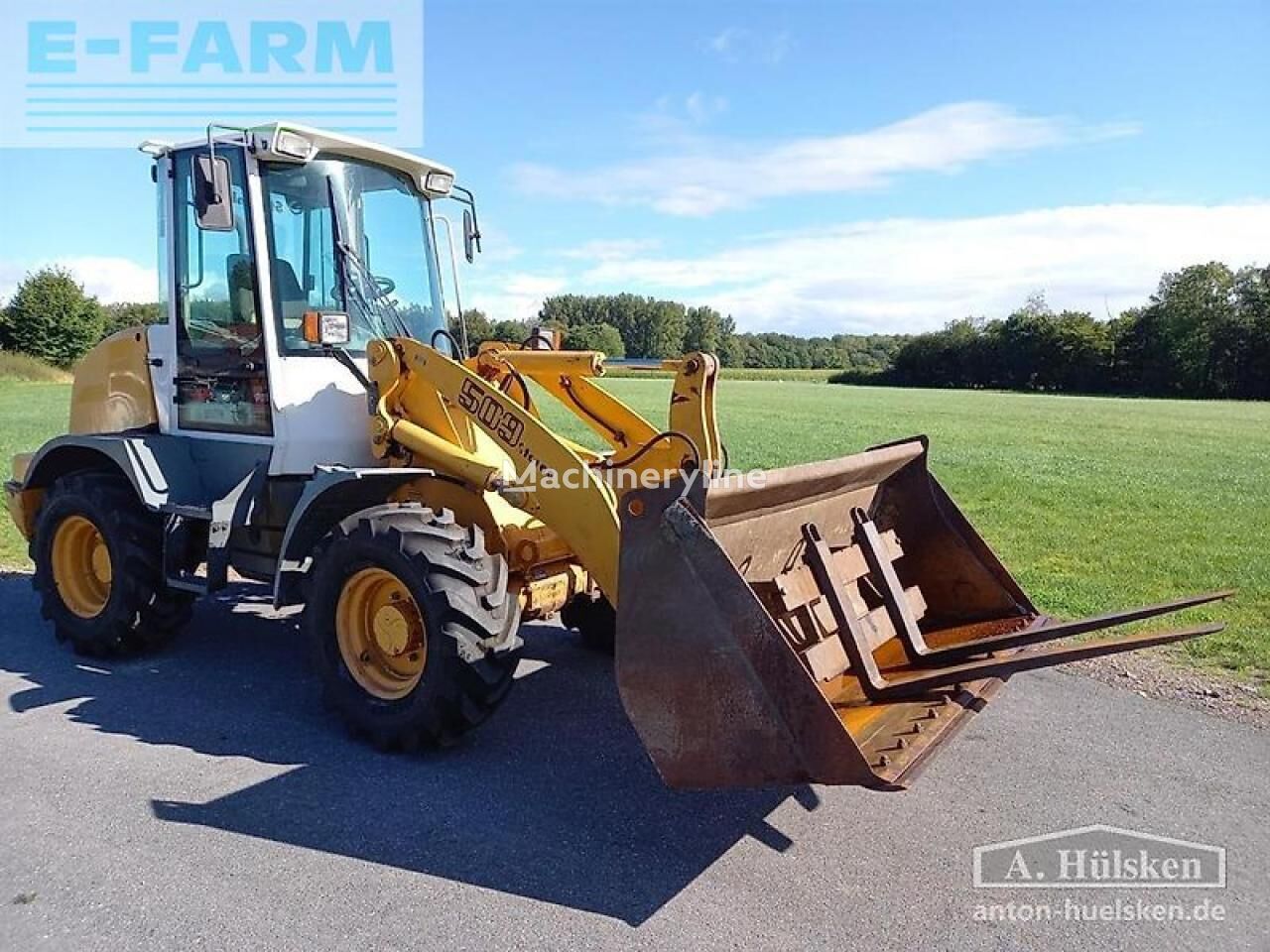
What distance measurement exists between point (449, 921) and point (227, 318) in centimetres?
375

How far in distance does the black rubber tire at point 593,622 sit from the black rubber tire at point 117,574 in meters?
2.32

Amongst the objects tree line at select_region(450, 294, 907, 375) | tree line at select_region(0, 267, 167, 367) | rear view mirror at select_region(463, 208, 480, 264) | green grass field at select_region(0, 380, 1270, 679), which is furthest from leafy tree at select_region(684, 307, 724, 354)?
rear view mirror at select_region(463, 208, 480, 264)

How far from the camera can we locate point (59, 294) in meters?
45.4

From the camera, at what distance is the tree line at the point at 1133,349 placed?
63156 millimetres

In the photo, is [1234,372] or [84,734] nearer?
[84,734]

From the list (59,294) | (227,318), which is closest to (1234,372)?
(59,294)

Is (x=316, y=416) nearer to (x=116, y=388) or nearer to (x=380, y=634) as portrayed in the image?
(x=380, y=634)

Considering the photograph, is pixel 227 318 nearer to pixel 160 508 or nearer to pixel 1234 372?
pixel 160 508

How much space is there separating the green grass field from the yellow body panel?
3277 millimetres

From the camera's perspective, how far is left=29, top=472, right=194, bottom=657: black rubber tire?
5.81 metres

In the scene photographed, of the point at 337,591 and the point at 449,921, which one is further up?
the point at 337,591

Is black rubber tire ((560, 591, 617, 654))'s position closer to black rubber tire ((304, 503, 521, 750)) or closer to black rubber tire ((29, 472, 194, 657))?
black rubber tire ((304, 503, 521, 750))

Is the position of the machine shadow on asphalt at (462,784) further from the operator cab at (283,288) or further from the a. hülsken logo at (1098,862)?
the operator cab at (283,288)

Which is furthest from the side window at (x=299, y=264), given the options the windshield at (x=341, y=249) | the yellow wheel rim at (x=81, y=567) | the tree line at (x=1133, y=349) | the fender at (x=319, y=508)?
the tree line at (x=1133, y=349)
